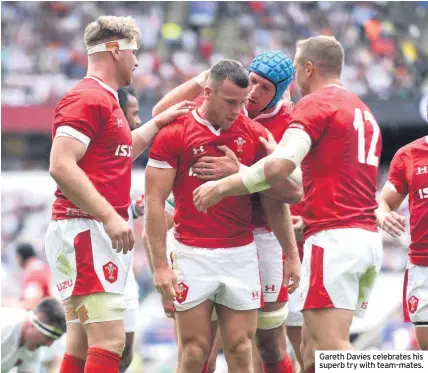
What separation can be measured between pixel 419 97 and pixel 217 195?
16.1 m

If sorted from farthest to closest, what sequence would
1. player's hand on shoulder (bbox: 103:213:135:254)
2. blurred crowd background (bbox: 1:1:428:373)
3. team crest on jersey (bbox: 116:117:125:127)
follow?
blurred crowd background (bbox: 1:1:428:373)
team crest on jersey (bbox: 116:117:125:127)
player's hand on shoulder (bbox: 103:213:135:254)

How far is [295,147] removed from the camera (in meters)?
5.67

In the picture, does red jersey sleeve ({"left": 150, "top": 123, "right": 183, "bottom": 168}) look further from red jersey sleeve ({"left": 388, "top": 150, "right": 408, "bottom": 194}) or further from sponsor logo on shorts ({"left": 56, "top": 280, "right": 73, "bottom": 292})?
red jersey sleeve ({"left": 388, "top": 150, "right": 408, "bottom": 194})

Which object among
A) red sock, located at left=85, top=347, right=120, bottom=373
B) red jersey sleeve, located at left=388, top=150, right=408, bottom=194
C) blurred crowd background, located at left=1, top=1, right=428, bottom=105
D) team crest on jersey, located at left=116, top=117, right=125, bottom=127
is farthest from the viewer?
blurred crowd background, located at left=1, top=1, right=428, bottom=105

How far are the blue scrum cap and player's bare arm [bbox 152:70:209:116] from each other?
0.36 m

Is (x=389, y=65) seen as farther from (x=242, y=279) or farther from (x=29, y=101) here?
(x=242, y=279)

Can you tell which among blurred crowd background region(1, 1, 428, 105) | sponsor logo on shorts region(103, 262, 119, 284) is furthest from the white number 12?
blurred crowd background region(1, 1, 428, 105)

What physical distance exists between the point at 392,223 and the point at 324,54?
1.15m

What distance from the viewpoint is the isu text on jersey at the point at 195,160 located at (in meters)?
5.87

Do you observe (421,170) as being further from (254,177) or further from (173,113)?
(173,113)

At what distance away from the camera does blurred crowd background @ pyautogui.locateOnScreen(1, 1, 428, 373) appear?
21.3m

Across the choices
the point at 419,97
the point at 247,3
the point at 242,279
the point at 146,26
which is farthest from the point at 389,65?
the point at 242,279

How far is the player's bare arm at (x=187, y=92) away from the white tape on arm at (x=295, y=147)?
1045mm

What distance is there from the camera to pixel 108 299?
5.57m
